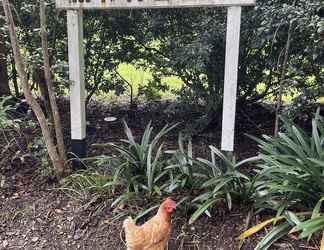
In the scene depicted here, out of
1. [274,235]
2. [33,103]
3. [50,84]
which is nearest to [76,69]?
[50,84]

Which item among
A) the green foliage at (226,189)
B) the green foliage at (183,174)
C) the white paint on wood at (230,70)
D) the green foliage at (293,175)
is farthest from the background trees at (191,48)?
Result: the green foliage at (226,189)

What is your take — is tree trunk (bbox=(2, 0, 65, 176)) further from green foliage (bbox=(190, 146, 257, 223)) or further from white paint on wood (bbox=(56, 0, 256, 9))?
green foliage (bbox=(190, 146, 257, 223))

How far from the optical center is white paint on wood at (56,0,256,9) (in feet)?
10.6

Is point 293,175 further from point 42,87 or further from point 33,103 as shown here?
point 42,87

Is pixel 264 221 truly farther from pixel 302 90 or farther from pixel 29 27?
pixel 29 27

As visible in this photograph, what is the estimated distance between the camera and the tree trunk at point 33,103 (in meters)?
3.33

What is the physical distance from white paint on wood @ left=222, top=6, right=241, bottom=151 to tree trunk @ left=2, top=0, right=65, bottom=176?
57.7 inches

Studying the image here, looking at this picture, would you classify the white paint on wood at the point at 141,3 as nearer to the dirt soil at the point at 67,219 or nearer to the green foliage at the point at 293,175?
the green foliage at the point at 293,175

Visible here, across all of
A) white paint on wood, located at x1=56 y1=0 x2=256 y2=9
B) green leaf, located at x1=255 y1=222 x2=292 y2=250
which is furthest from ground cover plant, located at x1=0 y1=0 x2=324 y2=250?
white paint on wood, located at x1=56 y1=0 x2=256 y2=9

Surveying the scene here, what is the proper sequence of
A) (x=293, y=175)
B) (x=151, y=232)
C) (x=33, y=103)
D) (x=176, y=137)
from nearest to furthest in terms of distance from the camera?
(x=151, y=232) < (x=293, y=175) < (x=33, y=103) < (x=176, y=137)

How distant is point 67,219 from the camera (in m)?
3.39

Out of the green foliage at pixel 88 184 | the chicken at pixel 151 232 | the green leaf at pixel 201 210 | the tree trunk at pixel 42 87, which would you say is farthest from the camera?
the tree trunk at pixel 42 87

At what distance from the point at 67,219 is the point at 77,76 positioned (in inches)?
49.8

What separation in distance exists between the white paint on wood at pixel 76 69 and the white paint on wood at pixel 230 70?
1.32 metres
